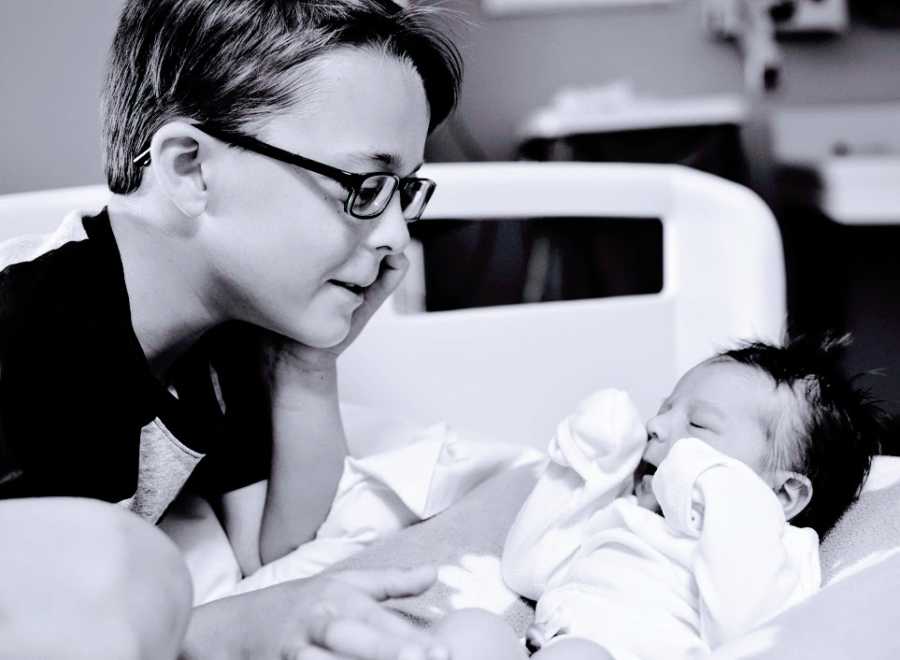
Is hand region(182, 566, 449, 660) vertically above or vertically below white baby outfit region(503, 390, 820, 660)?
above

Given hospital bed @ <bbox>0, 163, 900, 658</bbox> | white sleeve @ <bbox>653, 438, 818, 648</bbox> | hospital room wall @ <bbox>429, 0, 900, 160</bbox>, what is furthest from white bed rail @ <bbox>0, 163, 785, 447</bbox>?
hospital room wall @ <bbox>429, 0, 900, 160</bbox>

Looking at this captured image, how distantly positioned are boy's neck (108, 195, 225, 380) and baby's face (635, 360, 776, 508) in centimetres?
44

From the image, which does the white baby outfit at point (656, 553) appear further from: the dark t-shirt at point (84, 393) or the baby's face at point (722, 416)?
the dark t-shirt at point (84, 393)

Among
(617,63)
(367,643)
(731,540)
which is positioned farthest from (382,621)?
(617,63)

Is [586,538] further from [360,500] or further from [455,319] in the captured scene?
[455,319]

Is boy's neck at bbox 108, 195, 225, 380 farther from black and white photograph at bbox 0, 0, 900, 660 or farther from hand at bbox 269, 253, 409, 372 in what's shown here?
hand at bbox 269, 253, 409, 372

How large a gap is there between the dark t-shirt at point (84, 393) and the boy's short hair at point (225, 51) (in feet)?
0.37

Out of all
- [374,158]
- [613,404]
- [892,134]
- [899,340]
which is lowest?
[899,340]

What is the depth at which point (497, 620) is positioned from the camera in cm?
62

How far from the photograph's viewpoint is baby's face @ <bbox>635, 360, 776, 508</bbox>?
2.85 ft

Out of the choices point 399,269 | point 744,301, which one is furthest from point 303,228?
point 744,301

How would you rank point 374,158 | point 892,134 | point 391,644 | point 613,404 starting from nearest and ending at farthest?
1. point 391,644
2. point 374,158
3. point 613,404
4. point 892,134

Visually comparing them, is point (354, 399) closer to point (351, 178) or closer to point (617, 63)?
point (351, 178)

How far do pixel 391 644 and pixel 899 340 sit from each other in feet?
6.80
